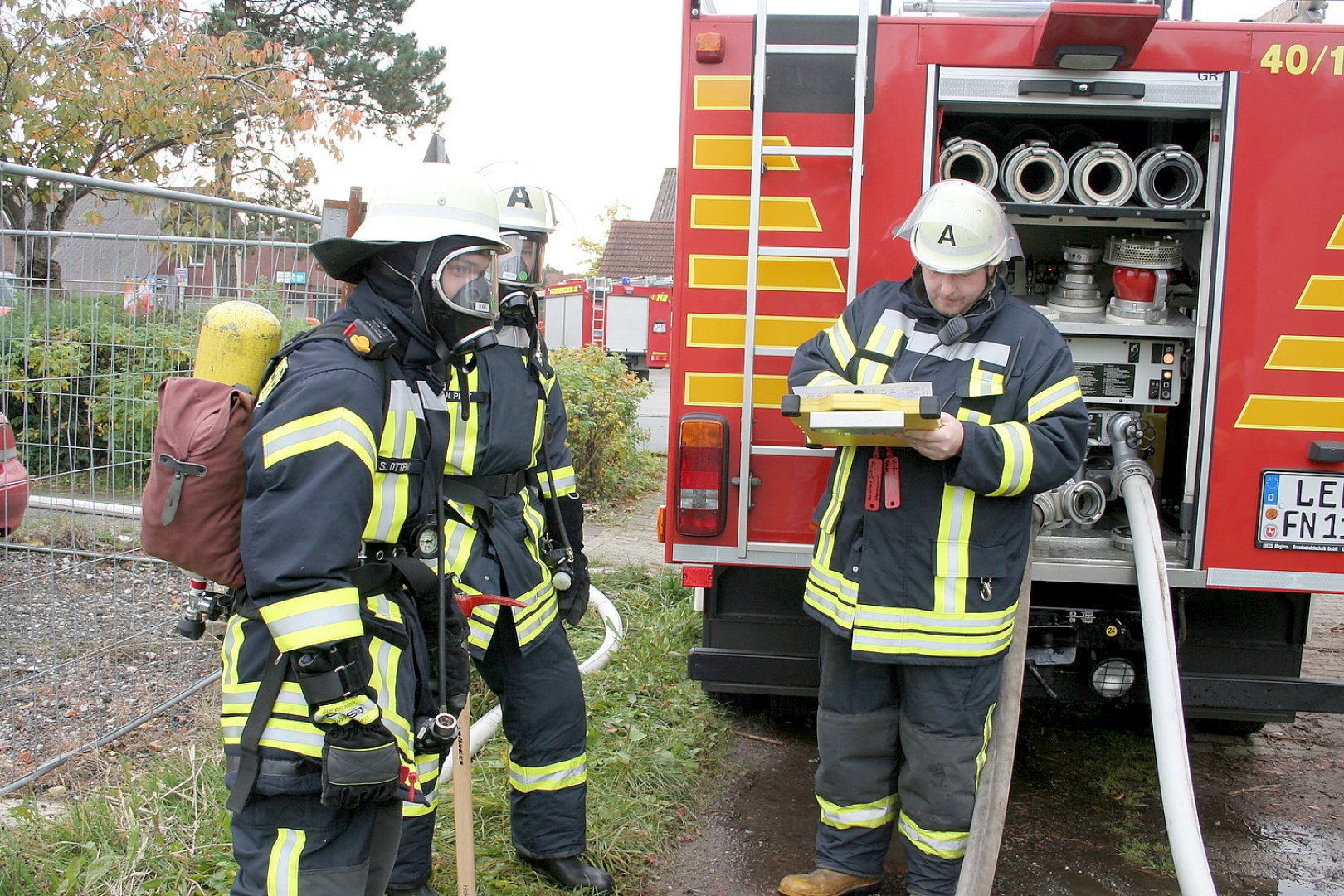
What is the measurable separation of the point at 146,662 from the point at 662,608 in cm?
251

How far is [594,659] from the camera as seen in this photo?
502 cm

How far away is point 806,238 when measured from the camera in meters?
3.65

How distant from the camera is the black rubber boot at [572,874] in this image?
328 cm

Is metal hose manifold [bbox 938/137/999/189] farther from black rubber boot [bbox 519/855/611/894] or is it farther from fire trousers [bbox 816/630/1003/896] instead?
black rubber boot [bbox 519/855/611/894]

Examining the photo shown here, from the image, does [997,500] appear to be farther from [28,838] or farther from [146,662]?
[146,662]

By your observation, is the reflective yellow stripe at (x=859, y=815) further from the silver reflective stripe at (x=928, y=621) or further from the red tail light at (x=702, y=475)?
the red tail light at (x=702, y=475)

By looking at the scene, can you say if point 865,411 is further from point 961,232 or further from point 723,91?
point 723,91

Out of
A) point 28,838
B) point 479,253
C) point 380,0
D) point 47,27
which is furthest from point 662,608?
point 380,0

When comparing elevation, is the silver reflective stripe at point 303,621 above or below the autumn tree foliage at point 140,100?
below

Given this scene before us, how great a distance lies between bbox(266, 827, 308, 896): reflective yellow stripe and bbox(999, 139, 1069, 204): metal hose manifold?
3.05m

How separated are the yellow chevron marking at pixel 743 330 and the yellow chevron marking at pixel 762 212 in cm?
29

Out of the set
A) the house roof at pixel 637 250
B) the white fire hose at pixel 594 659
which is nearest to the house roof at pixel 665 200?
the house roof at pixel 637 250

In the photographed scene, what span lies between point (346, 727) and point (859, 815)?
1788 mm

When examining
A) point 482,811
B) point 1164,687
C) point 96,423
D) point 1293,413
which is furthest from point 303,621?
point 1293,413
